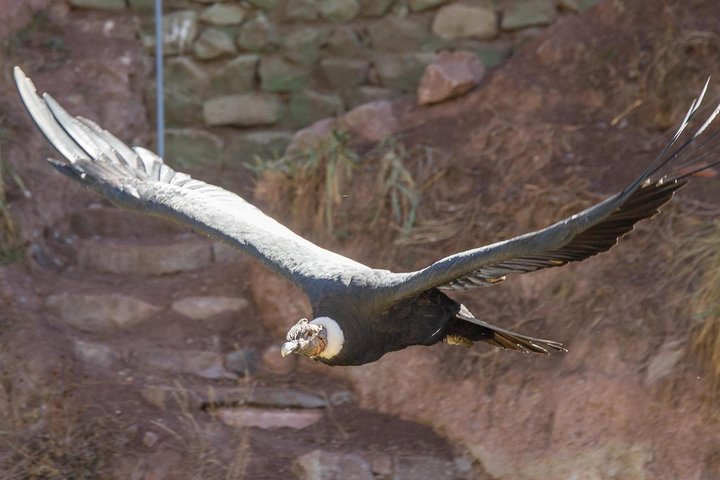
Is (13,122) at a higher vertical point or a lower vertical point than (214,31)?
lower

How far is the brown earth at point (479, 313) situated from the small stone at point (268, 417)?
0.06m

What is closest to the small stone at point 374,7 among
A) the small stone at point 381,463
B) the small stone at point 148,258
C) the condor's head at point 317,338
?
the small stone at point 148,258

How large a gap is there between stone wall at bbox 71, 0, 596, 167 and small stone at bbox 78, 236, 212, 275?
1.00 m

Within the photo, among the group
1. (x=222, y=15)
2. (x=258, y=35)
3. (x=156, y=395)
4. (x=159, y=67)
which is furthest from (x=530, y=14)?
(x=156, y=395)

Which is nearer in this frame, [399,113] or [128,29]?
[399,113]

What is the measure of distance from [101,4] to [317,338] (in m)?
4.35

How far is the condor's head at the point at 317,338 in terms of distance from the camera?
3.81 metres

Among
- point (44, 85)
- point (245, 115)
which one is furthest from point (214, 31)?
point (44, 85)

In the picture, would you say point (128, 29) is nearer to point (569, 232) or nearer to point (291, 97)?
point (291, 97)

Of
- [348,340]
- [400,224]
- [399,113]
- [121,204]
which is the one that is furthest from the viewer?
[399,113]

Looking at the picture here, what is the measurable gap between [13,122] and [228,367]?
211 centimetres

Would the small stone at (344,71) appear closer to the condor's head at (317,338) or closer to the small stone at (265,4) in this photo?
the small stone at (265,4)

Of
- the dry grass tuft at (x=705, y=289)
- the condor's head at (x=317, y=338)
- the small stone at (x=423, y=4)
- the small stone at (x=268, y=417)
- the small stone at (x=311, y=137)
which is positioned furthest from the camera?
the small stone at (x=423, y=4)

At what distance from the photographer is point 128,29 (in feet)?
24.2
